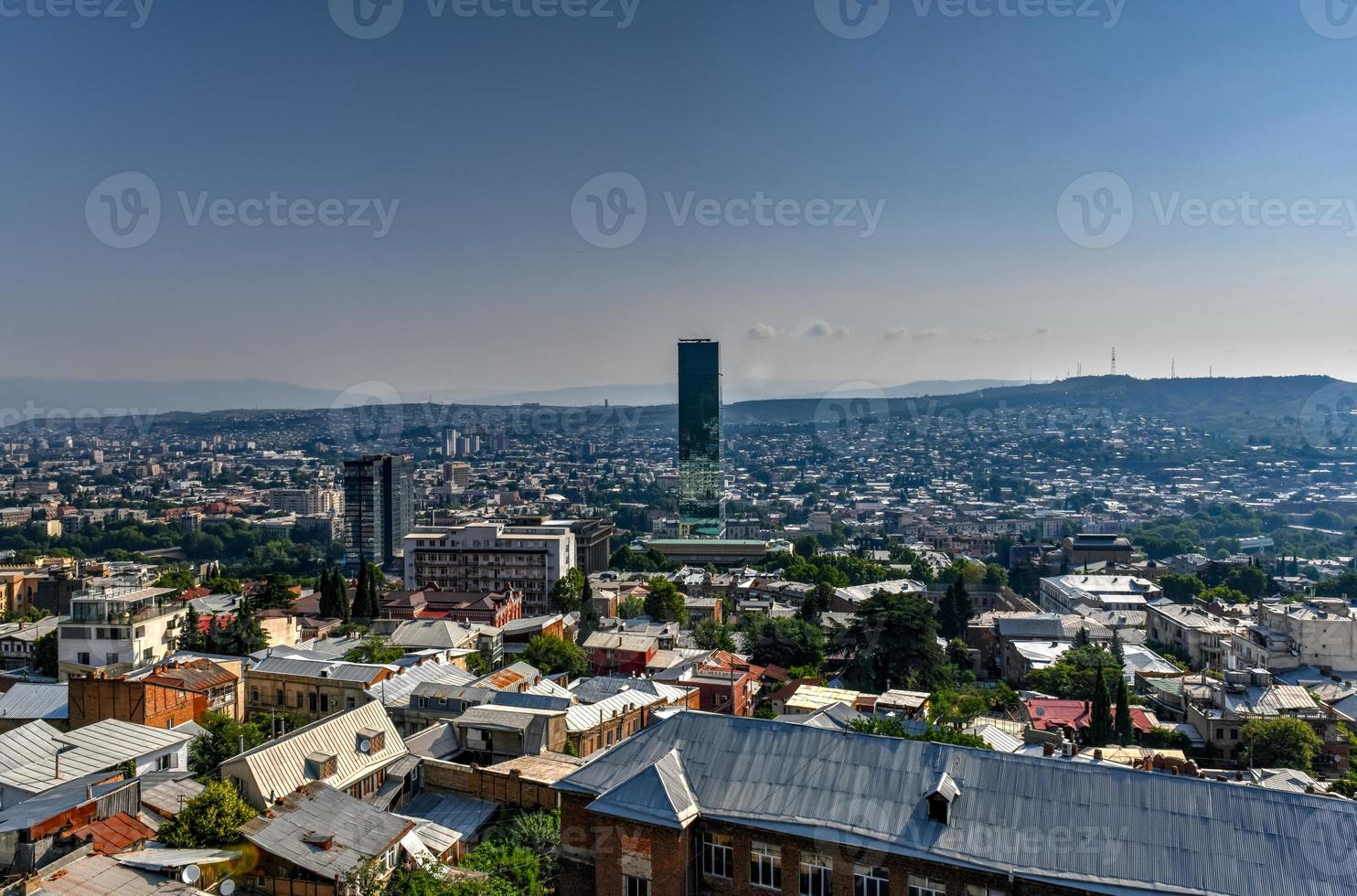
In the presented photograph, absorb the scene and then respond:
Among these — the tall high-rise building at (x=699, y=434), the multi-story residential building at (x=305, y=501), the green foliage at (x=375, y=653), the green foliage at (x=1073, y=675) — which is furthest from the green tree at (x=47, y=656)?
the multi-story residential building at (x=305, y=501)

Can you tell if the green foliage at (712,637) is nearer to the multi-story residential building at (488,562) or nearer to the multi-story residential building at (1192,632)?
the multi-story residential building at (488,562)

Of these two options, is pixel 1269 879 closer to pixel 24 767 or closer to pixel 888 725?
pixel 888 725

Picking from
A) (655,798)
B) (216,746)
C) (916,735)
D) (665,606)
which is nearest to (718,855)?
(655,798)

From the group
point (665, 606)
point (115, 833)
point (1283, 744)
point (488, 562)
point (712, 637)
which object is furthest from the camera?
point (488, 562)

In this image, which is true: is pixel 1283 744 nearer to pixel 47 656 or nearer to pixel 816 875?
pixel 816 875

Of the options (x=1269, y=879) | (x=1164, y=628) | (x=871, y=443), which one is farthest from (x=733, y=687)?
(x=871, y=443)

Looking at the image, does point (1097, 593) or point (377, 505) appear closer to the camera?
point (1097, 593)

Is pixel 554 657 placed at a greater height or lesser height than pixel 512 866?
lesser
